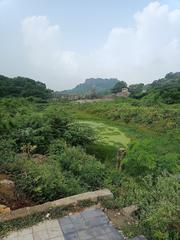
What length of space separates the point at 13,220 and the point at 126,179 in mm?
2783

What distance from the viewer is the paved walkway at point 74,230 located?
10.9ft

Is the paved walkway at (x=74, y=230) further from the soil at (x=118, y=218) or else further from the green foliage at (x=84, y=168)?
the green foliage at (x=84, y=168)

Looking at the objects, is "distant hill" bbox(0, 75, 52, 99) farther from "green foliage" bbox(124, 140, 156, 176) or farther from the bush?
the bush

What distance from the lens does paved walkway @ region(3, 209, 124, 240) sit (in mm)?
3324

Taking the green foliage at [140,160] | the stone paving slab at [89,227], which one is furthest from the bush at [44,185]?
the green foliage at [140,160]

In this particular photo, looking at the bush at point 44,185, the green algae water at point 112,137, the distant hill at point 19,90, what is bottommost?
the green algae water at point 112,137

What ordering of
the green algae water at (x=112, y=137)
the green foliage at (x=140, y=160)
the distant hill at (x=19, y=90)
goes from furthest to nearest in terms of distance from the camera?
the distant hill at (x=19, y=90) < the green algae water at (x=112, y=137) < the green foliage at (x=140, y=160)

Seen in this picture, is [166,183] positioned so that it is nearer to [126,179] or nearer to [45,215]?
[45,215]

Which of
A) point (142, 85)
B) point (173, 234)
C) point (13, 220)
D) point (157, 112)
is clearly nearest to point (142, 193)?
point (173, 234)

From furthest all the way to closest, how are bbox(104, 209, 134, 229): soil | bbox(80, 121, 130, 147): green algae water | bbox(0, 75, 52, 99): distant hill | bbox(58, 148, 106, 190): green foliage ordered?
bbox(0, 75, 52, 99): distant hill
bbox(80, 121, 130, 147): green algae water
bbox(58, 148, 106, 190): green foliage
bbox(104, 209, 134, 229): soil

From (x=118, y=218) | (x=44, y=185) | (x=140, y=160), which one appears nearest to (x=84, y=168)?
(x=140, y=160)

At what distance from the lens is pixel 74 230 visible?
136 inches

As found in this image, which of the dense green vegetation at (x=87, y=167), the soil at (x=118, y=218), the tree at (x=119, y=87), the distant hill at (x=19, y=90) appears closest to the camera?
the dense green vegetation at (x=87, y=167)

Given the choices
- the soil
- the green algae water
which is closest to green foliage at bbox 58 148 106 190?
the soil
